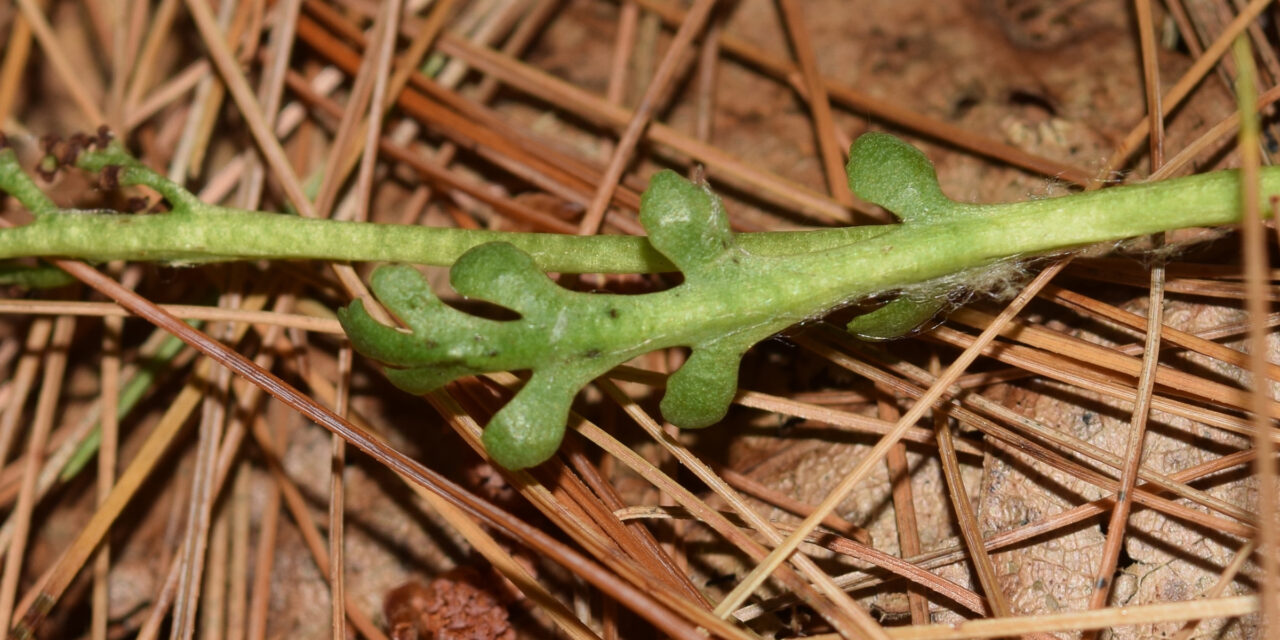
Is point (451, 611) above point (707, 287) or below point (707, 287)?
below

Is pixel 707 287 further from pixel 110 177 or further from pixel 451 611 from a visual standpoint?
pixel 110 177

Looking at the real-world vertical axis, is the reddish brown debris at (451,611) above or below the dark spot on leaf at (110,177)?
below

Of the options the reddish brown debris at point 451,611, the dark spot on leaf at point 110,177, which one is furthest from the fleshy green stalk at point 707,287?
the dark spot on leaf at point 110,177

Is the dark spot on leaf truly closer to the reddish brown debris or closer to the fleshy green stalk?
the fleshy green stalk

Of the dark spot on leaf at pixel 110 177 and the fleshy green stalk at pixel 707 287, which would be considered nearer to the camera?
the fleshy green stalk at pixel 707 287

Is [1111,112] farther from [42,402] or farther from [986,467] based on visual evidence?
[42,402]

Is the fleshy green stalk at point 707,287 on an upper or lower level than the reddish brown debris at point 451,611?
upper

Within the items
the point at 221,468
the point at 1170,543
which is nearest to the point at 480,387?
the point at 221,468

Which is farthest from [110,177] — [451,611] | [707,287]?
[707,287]

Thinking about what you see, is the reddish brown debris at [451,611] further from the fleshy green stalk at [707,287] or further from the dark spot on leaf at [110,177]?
the dark spot on leaf at [110,177]
